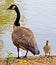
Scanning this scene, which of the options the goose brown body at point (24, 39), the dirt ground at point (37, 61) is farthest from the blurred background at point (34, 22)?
the goose brown body at point (24, 39)

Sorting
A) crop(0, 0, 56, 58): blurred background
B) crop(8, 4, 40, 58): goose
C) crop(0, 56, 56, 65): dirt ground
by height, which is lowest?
crop(0, 0, 56, 58): blurred background

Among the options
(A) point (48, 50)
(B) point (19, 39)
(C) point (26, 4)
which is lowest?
(C) point (26, 4)

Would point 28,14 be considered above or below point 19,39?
below

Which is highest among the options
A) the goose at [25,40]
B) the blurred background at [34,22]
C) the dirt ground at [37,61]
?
the goose at [25,40]

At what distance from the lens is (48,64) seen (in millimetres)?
6871

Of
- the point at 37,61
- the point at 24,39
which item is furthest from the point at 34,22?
the point at 24,39

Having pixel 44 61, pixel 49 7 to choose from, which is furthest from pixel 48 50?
pixel 49 7

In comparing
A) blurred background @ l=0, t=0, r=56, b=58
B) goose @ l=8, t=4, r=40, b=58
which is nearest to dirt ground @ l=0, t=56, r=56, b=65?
goose @ l=8, t=4, r=40, b=58

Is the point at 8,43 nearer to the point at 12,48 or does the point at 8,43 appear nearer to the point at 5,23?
the point at 12,48

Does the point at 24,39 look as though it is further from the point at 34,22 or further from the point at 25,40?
the point at 34,22

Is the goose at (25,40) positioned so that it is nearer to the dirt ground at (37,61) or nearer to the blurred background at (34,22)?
the dirt ground at (37,61)

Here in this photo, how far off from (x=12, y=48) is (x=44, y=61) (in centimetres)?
293

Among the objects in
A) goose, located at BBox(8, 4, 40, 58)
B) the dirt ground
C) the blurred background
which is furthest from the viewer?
the blurred background

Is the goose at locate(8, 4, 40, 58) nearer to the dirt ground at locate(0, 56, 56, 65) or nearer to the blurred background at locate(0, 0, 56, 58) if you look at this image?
the dirt ground at locate(0, 56, 56, 65)
